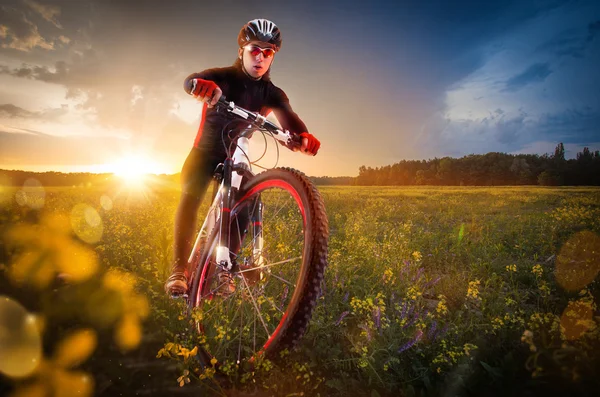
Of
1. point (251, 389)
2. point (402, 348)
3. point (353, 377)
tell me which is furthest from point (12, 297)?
point (402, 348)

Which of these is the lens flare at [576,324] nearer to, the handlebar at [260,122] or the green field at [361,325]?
the green field at [361,325]

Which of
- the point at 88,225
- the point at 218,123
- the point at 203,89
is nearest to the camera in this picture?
the point at 203,89

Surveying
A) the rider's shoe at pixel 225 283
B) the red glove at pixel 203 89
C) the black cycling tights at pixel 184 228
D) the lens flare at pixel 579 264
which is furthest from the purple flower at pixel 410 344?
the lens flare at pixel 579 264

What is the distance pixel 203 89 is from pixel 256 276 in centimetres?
186

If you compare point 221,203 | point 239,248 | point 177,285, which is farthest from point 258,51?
point 177,285

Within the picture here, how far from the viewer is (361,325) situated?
305 centimetres

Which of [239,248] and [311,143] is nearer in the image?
[311,143]

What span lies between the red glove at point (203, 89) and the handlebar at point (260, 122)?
11 centimetres

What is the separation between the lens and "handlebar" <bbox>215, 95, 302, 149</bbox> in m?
2.86

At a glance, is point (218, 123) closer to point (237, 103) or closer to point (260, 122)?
point (237, 103)

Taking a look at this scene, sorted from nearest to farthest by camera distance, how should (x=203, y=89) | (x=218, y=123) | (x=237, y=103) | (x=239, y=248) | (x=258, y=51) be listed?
(x=203, y=89) → (x=239, y=248) → (x=258, y=51) → (x=218, y=123) → (x=237, y=103)

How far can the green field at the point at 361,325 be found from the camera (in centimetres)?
192

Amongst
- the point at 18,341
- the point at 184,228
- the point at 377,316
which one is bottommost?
the point at 18,341

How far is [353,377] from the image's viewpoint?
2.96 meters
